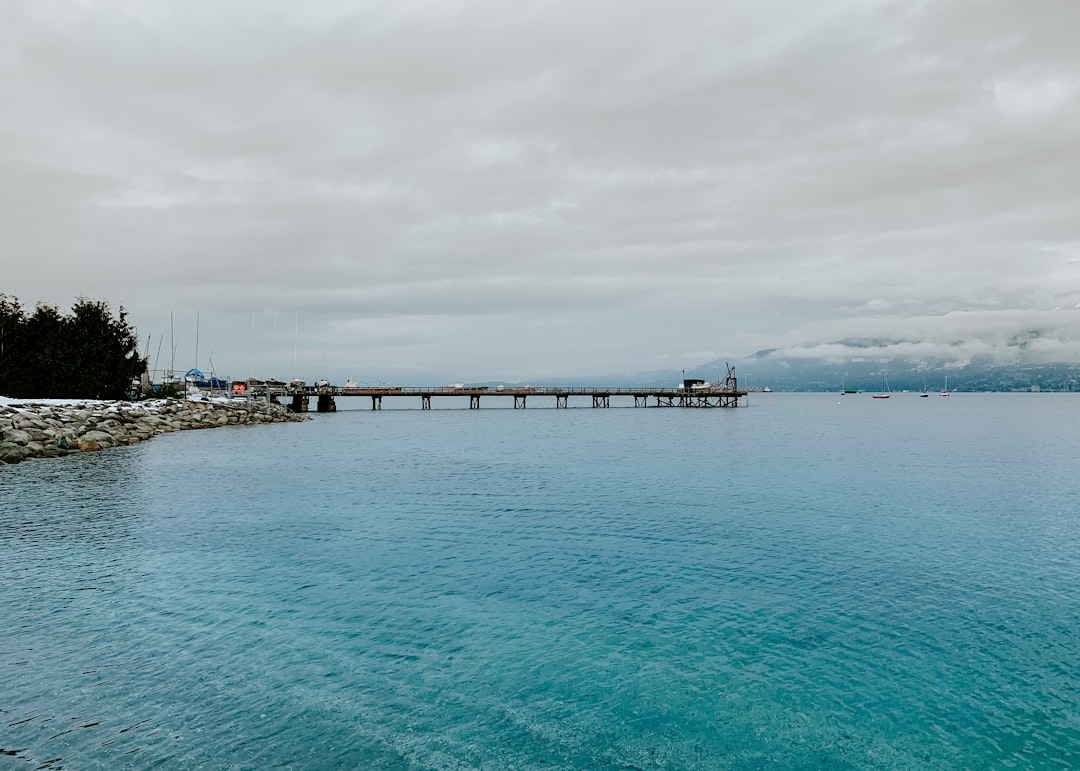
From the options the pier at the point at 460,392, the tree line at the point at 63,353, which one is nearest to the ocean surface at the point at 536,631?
the tree line at the point at 63,353

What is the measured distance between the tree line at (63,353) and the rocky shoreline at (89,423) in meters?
5.14

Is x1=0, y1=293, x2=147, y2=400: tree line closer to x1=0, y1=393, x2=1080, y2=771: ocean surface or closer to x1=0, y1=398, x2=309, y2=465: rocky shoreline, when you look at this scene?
x1=0, y1=398, x2=309, y2=465: rocky shoreline

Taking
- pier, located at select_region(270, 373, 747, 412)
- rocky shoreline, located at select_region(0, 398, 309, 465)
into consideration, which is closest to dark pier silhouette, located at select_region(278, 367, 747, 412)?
pier, located at select_region(270, 373, 747, 412)

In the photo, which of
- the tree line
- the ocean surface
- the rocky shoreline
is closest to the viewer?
the ocean surface

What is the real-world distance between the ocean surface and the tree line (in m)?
49.9

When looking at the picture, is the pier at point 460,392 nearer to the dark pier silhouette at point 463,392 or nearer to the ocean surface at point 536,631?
the dark pier silhouette at point 463,392

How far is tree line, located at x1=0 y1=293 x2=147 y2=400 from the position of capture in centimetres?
7225

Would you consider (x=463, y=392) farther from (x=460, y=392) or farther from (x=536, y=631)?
(x=536, y=631)

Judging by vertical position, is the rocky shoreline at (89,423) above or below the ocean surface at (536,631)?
above

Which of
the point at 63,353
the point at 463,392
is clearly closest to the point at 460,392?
the point at 463,392

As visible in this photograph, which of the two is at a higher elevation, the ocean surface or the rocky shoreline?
the rocky shoreline

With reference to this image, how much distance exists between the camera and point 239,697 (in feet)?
37.3

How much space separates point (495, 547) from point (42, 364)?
76094mm

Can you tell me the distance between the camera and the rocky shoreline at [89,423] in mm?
47469
